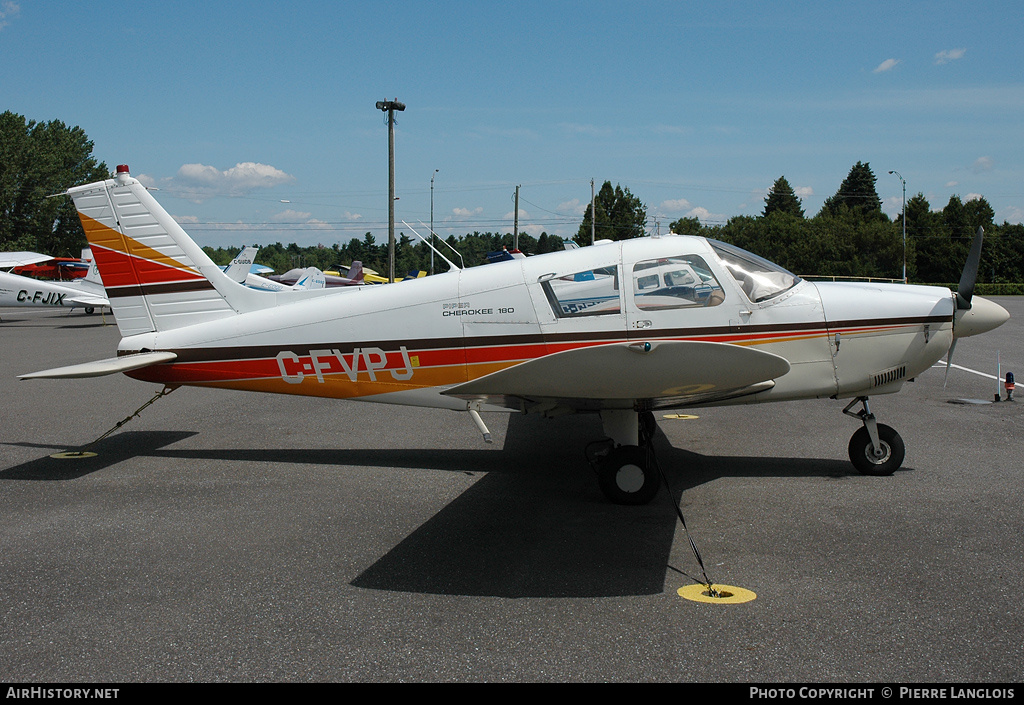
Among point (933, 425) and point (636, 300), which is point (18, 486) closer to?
point (636, 300)

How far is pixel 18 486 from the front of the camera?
6.20 meters

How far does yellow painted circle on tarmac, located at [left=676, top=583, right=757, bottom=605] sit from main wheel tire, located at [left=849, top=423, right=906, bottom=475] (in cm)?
294

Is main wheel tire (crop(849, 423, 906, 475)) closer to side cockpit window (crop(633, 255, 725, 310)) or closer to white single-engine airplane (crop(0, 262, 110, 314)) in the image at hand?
side cockpit window (crop(633, 255, 725, 310))

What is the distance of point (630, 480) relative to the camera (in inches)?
222

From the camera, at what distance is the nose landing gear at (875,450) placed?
630cm

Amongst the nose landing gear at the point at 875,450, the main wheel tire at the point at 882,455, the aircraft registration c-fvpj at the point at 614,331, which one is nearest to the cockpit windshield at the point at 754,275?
the aircraft registration c-fvpj at the point at 614,331

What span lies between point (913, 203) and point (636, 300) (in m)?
86.3

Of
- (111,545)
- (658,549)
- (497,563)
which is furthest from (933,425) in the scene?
(111,545)

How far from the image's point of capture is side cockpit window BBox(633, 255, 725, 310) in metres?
5.88

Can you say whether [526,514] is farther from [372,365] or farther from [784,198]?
[784,198]

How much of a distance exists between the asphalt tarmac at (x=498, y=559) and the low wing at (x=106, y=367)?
989 mm

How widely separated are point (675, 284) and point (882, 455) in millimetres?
2446

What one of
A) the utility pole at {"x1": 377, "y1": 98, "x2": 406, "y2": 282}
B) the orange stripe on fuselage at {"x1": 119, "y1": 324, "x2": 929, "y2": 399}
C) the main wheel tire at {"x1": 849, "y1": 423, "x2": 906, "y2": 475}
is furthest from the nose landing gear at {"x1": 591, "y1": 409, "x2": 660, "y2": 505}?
the utility pole at {"x1": 377, "y1": 98, "x2": 406, "y2": 282}

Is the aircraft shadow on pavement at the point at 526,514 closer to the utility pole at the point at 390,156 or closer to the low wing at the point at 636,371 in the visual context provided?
the low wing at the point at 636,371
